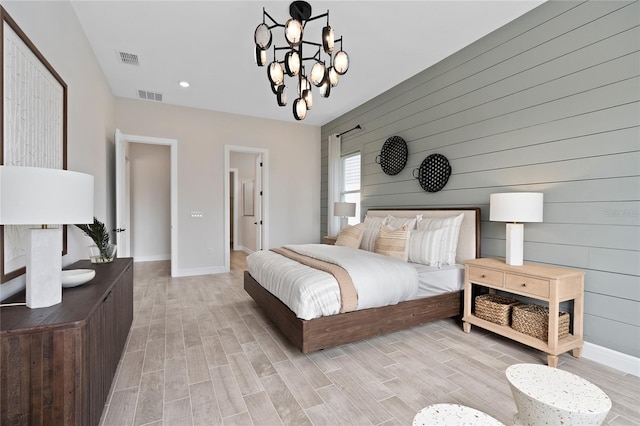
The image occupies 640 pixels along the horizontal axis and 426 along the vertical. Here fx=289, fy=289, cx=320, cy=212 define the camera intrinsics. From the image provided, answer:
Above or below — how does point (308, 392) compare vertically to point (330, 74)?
below

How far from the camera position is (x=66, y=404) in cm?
118

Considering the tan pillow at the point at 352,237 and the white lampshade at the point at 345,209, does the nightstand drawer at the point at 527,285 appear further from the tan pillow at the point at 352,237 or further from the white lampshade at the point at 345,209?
the white lampshade at the point at 345,209

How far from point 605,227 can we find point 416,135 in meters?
2.23

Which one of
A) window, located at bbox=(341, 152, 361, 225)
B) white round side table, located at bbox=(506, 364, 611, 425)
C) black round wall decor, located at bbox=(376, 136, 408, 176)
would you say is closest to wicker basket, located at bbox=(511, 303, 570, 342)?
white round side table, located at bbox=(506, 364, 611, 425)

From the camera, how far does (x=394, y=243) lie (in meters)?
3.13

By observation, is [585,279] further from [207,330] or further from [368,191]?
[207,330]

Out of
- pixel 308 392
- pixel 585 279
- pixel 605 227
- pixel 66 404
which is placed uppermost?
pixel 605 227

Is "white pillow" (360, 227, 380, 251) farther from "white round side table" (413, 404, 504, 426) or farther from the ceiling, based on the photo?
"white round side table" (413, 404, 504, 426)

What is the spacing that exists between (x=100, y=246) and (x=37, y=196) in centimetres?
144

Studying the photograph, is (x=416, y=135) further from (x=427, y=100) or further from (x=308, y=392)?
(x=308, y=392)

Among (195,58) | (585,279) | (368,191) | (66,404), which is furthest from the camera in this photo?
(368,191)

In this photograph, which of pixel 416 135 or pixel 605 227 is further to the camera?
pixel 416 135

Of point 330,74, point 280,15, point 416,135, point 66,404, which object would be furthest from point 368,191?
point 66,404

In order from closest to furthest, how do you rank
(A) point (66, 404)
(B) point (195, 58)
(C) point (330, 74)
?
1. (A) point (66, 404)
2. (C) point (330, 74)
3. (B) point (195, 58)
